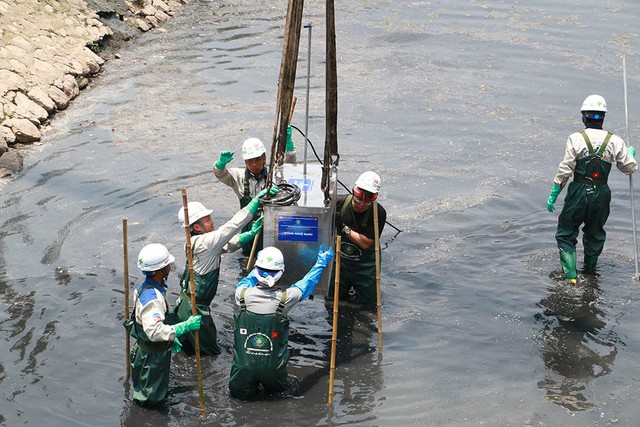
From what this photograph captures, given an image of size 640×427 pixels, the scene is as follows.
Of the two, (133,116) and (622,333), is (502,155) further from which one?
(133,116)

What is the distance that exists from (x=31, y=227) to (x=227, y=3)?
13.9 m

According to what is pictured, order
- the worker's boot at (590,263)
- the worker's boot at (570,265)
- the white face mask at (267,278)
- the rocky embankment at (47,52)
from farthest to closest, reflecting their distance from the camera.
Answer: the rocky embankment at (47,52) < the worker's boot at (590,263) < the worker's boot at (570,265) < the white face mask at (267,278)

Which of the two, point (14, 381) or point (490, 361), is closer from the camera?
point (14, 381)

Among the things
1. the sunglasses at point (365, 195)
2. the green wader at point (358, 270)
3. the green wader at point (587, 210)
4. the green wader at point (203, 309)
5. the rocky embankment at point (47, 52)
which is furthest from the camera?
the rocky embankment at point (47, 52)

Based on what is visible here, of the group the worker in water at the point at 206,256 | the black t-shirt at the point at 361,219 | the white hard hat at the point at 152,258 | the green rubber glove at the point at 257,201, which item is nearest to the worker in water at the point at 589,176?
the black t-shirt at the point at 361,219

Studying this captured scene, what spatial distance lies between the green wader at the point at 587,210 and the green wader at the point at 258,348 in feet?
12.9

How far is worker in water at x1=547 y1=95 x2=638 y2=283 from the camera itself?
966 cm

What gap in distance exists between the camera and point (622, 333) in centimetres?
898

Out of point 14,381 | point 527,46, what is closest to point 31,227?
point 14,381

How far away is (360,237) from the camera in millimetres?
9047

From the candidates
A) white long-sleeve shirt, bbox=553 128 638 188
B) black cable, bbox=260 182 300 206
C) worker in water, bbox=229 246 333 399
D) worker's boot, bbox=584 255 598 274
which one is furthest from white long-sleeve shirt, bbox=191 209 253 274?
worker's boot, bbox=584 255 598 274

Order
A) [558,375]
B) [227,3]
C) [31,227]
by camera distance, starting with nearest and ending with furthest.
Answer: [558,375] → [31,227] → [227,3]

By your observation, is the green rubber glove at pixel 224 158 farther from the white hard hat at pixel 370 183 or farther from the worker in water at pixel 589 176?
the worker in water at pixel 589 176

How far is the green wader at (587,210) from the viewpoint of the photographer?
31.9ft
